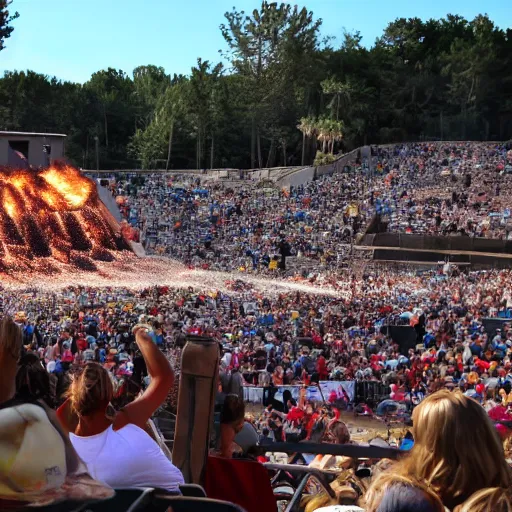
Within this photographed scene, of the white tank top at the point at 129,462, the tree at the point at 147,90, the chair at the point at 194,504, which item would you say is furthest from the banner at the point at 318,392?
the tree at the point at 147,90

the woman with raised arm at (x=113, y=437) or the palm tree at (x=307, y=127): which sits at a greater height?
the palm tree at (x=307, y=127)

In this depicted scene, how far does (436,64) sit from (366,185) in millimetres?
19941

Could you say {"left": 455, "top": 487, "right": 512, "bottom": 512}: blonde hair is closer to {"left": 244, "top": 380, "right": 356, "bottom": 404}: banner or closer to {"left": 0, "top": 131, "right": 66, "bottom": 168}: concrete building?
{"left": 244, "top": 380, "right": 356, "bottom": 404}: banner

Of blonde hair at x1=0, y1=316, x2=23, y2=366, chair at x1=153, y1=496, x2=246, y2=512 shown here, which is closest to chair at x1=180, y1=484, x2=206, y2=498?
chair at x1=153, y1=496, x2=246, y2=512

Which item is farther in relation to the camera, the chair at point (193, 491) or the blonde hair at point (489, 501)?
the chair at point (193, 491)

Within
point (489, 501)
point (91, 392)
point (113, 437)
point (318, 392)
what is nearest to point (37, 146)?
point (318, 392)

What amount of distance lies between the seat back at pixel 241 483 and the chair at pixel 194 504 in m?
0.71

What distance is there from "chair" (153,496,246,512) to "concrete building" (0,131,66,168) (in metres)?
35.6

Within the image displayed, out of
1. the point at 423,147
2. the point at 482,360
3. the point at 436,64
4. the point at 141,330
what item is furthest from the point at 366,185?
the point at 141,330

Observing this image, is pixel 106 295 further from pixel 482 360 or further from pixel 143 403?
pixel 143 403

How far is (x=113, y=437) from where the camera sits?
11.3 feet

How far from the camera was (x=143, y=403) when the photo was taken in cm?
381

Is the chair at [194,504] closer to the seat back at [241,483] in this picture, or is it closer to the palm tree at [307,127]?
the seat back at [241,483]

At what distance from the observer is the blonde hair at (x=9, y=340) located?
4.18 metres
